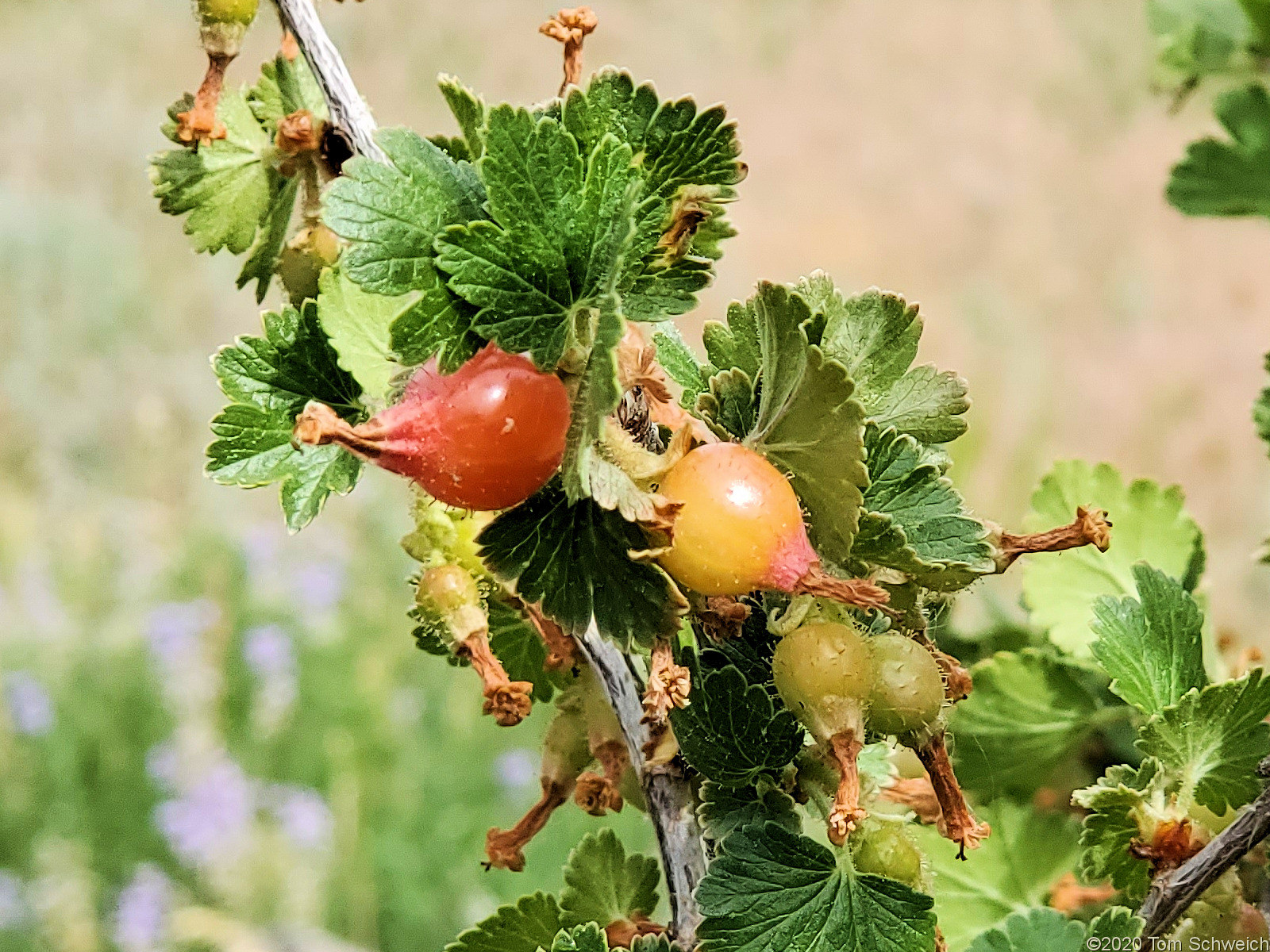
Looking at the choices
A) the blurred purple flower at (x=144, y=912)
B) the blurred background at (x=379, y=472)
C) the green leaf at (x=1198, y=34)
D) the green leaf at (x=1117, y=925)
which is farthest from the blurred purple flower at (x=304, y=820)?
the green leaf at (x=1117, y=925)

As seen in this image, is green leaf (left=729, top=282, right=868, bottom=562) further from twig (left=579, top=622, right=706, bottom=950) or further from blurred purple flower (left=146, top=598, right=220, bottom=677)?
blurred purple flower (left=146, top=598, right=220, bottom=677)

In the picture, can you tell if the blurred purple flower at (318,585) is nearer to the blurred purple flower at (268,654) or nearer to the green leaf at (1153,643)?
the blurred purple flower at (268,654)

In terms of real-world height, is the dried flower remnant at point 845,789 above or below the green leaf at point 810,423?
below

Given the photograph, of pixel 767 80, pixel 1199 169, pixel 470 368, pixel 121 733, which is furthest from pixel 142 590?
pixel 767 80

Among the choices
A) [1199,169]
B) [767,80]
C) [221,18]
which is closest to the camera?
[221,18]

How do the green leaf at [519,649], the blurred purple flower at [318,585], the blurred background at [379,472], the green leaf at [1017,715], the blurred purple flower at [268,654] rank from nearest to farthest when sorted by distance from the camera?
the green leaf at [519,649] < the green leaf at [1017,715] < the blurred background at [379,472] < the blurred purple flower at [268,654] < the blurred purple flower at [318,585]

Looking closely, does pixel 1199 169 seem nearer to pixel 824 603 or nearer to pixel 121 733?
pixel 824 603

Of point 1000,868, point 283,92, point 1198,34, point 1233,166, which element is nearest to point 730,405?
point 283,92

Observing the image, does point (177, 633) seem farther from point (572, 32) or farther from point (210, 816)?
point (572, 32)
